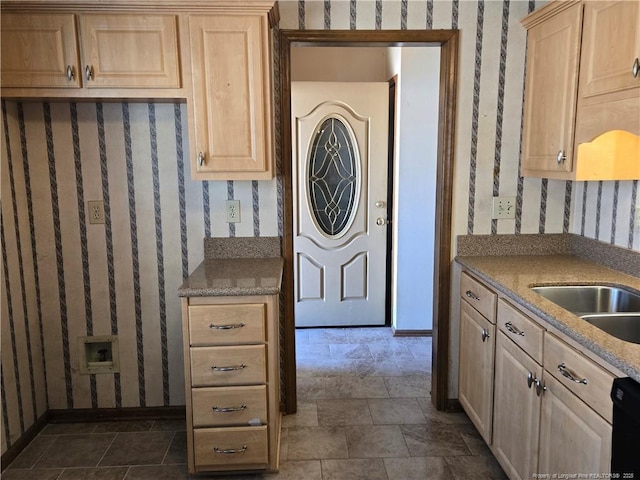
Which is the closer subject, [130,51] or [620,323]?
[620,323]

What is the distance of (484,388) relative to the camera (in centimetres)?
231

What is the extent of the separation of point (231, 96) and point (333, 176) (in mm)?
1831

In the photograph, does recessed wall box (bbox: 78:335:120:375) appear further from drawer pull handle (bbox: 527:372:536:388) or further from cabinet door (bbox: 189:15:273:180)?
drawer pull handle (bbox: 527:372:536:388)

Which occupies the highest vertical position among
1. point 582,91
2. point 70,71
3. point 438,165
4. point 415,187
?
point 70,71

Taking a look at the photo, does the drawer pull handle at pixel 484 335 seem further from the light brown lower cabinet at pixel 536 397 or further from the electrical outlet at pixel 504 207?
the electrical outlet at pixel 504 207

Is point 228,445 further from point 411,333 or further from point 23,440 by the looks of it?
point 411,333

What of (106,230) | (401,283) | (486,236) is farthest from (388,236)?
(106,230)

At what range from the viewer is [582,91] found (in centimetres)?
205

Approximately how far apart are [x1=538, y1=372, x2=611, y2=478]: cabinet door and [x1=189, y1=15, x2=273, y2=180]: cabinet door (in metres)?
1.46

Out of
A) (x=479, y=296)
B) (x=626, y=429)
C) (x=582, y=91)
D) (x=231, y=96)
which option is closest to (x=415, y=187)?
(x=479, y=296)

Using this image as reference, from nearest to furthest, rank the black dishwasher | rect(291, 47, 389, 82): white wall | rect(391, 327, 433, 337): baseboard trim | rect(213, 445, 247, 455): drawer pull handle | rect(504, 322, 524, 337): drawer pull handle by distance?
the black dishwasher < rect(504, 322, 524, 337): drawer pull handle < rect(213, 445, 247, 455): drawer pull handle < rect(391, 327, 433, 337): baseboard trim < rect(291, 47, 389, 82): white wall

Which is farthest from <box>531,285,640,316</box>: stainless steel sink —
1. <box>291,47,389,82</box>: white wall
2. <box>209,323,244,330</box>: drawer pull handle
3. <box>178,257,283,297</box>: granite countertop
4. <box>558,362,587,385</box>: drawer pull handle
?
<box>291,47,389,82</box>: white wall

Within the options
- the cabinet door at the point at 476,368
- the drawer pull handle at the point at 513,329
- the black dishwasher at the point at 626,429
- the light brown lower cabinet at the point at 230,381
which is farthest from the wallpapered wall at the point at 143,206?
the black dishwasher at the point at 626,429

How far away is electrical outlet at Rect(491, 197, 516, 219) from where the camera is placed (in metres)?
2.68
